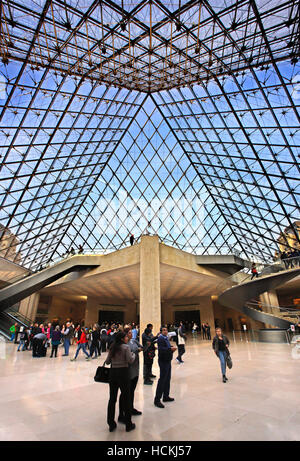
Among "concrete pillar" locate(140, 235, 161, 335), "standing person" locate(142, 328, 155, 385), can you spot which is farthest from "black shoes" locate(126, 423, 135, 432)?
"concrete pillar" locate(140, 235, 161, 335)

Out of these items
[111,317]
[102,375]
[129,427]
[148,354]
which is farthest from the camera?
[111,317]

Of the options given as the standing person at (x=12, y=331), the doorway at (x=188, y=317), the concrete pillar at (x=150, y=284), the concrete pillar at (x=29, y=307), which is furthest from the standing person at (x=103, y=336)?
the doorway at (x=188, y=317)

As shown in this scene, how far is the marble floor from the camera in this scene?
3234mm

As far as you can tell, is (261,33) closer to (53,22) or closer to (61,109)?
(53,22)

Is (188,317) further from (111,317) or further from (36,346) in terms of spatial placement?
(36,346)

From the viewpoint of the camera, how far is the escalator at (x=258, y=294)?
59.4 feet

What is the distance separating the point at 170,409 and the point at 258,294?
17.8m

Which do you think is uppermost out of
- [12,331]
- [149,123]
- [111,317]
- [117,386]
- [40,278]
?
[149,123]

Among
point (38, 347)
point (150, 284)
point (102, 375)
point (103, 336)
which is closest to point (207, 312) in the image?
point (150, 284)

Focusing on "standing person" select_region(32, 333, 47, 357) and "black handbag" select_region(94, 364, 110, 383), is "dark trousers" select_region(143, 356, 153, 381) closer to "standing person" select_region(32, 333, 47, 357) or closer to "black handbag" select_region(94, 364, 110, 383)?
"black handbag" select_region(94, 364, 110, 383)

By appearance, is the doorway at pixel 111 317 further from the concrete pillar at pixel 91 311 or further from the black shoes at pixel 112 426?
the black shoes at pixel 112 426

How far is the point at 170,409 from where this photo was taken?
4.26m

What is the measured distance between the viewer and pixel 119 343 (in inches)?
154

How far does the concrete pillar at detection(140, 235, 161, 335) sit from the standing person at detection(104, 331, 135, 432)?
12.1m
